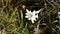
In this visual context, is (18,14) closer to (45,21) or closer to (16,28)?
(16,28)

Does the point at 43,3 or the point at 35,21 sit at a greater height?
the point at 43,3

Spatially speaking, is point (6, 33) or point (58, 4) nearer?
point (6, 33)

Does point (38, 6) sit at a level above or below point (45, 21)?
above

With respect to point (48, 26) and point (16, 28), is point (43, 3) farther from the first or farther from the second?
point (16, 28)

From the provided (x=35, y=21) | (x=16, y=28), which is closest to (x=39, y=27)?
(x=35, y=21)

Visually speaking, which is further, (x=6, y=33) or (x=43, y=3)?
(x=43, y=3)

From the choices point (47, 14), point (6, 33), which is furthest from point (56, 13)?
point (6, 33)

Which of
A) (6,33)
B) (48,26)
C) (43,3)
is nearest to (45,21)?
(48,26)
